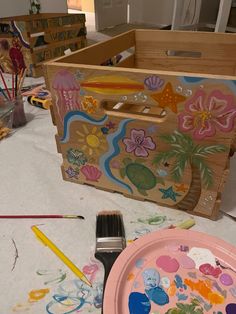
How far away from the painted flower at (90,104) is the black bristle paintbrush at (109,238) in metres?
0.16

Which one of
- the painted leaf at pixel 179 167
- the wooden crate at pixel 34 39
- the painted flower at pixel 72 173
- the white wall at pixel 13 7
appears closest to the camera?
the painted leaf at pixel 179 167

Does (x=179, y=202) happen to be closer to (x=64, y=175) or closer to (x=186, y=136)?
(x=186, y=136)

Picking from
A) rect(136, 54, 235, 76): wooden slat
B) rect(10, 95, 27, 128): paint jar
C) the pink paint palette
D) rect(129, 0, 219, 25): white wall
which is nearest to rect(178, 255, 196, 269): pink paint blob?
the pink paint palette

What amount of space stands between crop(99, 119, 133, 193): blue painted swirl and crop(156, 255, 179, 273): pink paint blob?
0.15m

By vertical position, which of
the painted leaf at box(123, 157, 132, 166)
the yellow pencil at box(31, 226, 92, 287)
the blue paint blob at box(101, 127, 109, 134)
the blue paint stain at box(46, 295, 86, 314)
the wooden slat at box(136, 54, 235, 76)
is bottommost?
the blue paint stain at box(46, 295, 86, 314)

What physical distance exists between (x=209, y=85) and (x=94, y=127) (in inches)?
7.3

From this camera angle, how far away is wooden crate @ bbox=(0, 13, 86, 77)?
36.7 inches

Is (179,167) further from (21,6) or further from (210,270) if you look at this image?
(21,6)

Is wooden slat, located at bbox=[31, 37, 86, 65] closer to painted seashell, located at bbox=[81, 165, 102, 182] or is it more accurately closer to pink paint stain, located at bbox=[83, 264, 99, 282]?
painted seashell, located at bbox=[81, 165, 102, 182]

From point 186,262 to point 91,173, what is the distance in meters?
0.22

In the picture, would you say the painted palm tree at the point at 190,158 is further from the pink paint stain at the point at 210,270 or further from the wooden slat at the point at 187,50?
the wooden slat at the point at 187,50

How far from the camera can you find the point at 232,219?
0.44m

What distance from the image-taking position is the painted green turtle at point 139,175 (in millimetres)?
437

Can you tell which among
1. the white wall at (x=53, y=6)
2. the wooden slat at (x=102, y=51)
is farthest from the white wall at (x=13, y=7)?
the wooden slat at (x=102, y=51)
